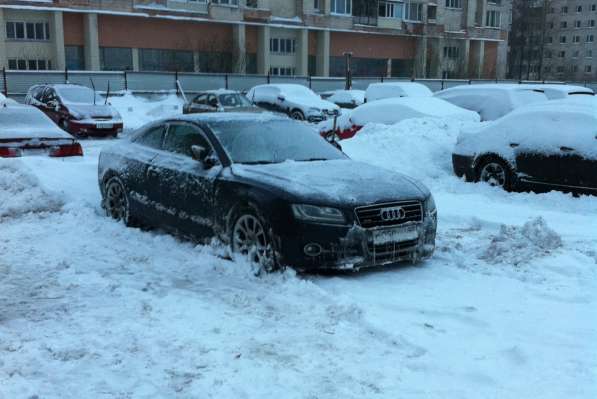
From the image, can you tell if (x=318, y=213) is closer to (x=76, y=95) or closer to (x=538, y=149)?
(x=538, y=149)

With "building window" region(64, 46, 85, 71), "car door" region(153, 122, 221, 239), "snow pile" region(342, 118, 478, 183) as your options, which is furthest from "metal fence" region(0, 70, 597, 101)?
"car door" region(153, 122, 221, 239)

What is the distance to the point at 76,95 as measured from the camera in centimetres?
2133

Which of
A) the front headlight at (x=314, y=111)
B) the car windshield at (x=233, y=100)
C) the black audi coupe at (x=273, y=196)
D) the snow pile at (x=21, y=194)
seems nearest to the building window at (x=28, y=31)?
the car windshield at (x=233, y=100)

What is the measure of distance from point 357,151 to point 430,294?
7321mm

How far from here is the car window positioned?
23.2 ft

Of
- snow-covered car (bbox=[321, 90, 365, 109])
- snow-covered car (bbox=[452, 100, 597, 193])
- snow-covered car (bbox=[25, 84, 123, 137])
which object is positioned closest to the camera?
snow-covered car (bbox=[452, 100, 597, 193])

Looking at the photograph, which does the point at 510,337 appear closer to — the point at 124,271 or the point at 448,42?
the point at 124,271

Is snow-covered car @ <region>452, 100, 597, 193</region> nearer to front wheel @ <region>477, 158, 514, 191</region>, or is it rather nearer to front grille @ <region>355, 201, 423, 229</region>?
front wheel @ <region>477, 158, 514, 191</region>

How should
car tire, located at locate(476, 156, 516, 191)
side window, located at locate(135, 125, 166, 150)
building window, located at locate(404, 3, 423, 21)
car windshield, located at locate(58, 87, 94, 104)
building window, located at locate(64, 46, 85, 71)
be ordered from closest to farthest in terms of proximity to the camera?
side window, located at locate(135, 125, 166, 150) → car tire, located at locate(476, 156, 516, 191) → car windshield, located at locate(58, 87, 94, 104) → building window, located at locate(64, 46, 85, 71) → building window, located at locate(404, 3, 423, 21)

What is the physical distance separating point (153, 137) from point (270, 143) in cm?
179

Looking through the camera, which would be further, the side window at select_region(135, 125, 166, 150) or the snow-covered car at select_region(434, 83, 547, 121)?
the snow-covered car at select_region(434, 83, 547, 121)

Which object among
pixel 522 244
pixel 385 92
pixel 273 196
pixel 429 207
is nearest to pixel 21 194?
pixel 273 196

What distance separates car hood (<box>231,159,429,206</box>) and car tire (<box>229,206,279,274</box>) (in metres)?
0.34

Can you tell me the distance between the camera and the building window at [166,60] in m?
44.1
